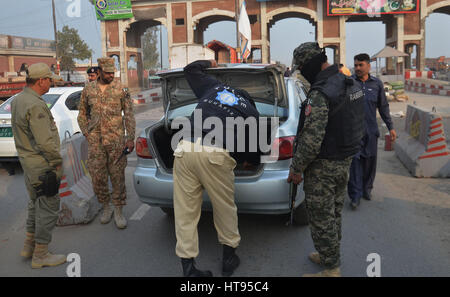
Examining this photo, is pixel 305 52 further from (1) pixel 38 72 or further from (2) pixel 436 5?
(2) pixel 436 5

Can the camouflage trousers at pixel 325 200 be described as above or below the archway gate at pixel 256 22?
below

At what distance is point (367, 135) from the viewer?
5117 mm

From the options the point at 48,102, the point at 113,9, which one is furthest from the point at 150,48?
the point at 48,102

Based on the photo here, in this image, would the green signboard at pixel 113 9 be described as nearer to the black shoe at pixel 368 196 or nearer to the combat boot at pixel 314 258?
the black shoe at pixel 368 196

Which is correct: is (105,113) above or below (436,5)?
below

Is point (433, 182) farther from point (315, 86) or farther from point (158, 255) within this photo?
point (158, 255)

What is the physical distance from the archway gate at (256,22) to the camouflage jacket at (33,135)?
3461cm

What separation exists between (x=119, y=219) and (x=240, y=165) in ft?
5.24

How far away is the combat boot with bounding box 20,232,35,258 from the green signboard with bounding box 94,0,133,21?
124 ft

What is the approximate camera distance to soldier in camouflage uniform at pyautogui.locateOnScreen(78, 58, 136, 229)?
4.54 meters

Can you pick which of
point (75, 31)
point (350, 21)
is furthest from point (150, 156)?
point (75, 31)

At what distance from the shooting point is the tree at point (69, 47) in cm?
4975

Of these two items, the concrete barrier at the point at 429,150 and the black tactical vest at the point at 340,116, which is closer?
the black tactical vest at the point at 340,116

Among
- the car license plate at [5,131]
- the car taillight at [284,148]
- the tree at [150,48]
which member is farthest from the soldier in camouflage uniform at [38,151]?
the tree at [150,48]
